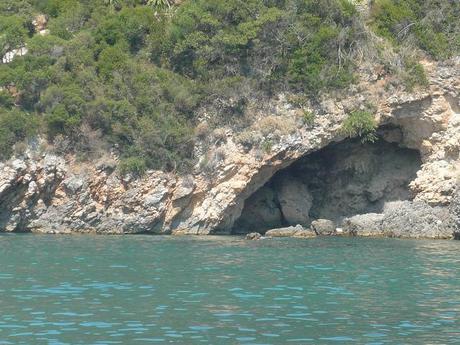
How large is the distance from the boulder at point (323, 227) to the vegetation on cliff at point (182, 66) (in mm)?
4470

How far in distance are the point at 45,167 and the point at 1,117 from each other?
3.31m

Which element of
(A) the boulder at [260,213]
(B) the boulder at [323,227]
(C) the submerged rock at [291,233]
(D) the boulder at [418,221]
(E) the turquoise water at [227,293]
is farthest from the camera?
(A) the boulder at [260,213]

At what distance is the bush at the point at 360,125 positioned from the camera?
40.6 meters

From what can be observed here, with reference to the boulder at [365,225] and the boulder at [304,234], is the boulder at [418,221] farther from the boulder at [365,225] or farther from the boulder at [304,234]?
the boulder at [304,234]

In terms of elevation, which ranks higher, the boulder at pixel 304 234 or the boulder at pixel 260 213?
the boulder at pixel 260 213

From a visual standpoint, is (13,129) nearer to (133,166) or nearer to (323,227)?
(133,166)

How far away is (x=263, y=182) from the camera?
42188mm

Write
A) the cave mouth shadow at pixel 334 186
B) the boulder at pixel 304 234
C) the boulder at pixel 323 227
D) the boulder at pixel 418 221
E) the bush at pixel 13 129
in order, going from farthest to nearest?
the cave mouth shadow at pixel 334 186 < the bush at pixel 13 129 < the boulder at pixel 323 227 < the boulder at pixel 304 234 < the boulder at pixel 418 221

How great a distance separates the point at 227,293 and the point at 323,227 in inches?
719

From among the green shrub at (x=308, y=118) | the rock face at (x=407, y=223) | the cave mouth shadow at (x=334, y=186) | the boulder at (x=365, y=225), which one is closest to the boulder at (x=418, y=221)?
the rock face at (x=407, y=223)

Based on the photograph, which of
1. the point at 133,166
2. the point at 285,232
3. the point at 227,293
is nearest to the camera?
the point at 227,293

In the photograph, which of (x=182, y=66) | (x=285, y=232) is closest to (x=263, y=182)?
(x=285, y=232)

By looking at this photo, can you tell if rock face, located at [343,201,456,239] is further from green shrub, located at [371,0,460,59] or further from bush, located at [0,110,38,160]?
bush, located at [0,110,38,160]

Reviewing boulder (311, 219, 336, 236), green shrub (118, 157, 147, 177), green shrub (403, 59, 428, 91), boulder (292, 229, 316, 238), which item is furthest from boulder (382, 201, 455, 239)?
green shrub (118, 157, 147, 177)
